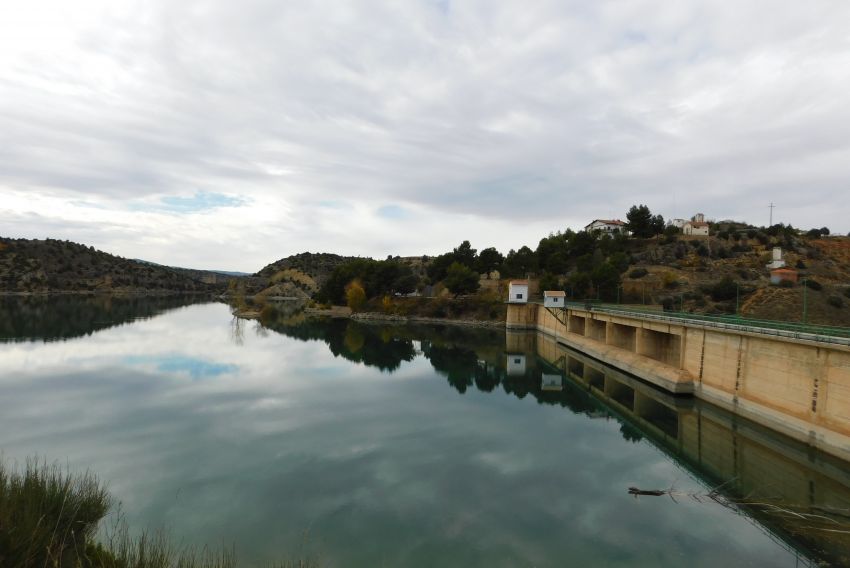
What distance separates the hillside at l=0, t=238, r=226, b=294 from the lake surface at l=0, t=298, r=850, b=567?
130372 mm

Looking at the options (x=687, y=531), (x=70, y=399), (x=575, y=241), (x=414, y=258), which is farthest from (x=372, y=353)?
(x=414, y=258)

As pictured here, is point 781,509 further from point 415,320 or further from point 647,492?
point 415,320

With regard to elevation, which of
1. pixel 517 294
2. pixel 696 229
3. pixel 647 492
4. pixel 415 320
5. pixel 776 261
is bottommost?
pixel 647 492

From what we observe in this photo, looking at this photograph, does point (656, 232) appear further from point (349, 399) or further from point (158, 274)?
point (158, 274)

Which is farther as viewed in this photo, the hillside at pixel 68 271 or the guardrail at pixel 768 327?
the hillside at pixel 68 271

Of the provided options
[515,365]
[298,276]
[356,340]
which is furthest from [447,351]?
[298,276]

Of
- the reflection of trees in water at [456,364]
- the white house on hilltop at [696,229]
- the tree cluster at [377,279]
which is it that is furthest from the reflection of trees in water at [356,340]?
the white house on hilltop at [696,229]

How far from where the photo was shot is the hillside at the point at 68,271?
452 ft

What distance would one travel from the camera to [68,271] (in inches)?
6033

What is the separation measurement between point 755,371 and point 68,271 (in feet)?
608

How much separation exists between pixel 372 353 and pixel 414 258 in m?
115

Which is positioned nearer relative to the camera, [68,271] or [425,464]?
[425,464]

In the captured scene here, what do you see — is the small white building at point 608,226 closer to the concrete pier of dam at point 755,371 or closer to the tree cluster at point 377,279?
the tree cluster at point 377,279

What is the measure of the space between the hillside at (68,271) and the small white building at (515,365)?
145m
